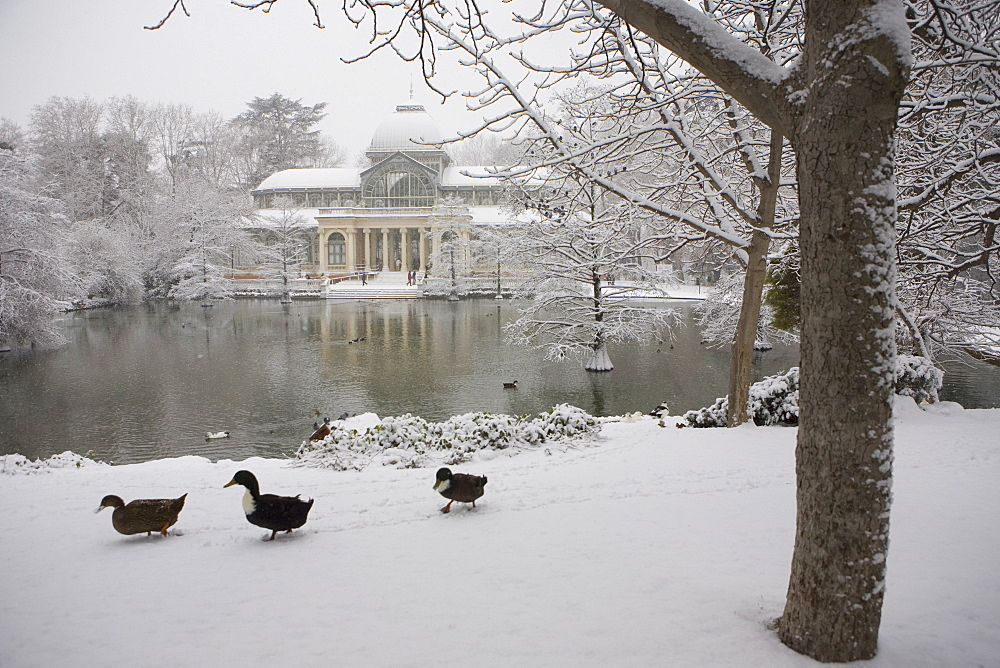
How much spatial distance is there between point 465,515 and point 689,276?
4039 centimetres

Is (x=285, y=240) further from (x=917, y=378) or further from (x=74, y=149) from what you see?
(x=917, y=378)

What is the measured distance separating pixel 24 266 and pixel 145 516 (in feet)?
63.5

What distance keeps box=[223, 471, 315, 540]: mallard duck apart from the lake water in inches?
231

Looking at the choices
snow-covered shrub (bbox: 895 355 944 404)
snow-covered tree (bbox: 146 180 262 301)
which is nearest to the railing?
snow-covered tree (bbox: 146 180 262 301)

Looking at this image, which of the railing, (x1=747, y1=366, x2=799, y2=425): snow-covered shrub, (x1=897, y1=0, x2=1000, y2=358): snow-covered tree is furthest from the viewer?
the railing

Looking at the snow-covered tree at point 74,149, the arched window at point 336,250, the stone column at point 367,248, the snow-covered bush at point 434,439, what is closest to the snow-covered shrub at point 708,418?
the snow-covered bush at point 434,439

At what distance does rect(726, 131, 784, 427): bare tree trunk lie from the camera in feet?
23.7

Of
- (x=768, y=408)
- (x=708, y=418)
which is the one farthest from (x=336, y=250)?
(x=768, y=408)

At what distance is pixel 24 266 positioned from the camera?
62.1 ft

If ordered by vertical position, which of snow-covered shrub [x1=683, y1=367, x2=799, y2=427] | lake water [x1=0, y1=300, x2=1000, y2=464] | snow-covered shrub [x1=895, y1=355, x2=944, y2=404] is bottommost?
lake water [x1=0, y1=300, x2=1000, y2=464]

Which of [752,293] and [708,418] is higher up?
[752,293]

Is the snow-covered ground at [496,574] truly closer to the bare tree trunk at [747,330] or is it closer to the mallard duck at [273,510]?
the mallard duck at [273,510]

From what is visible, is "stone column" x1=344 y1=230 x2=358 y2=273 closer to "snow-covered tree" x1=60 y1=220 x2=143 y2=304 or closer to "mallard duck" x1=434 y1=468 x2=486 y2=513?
"snow-covered tree" x1=60 y1=220 x2=143 y2=304

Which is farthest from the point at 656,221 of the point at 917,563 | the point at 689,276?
the point at 689,276
